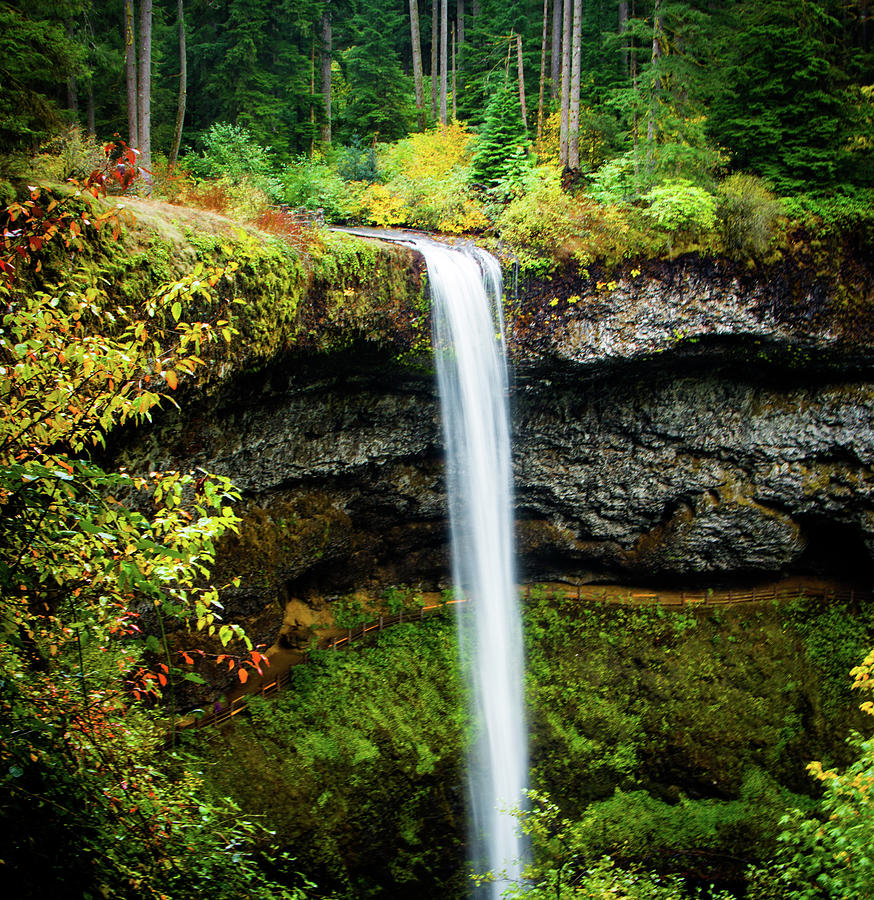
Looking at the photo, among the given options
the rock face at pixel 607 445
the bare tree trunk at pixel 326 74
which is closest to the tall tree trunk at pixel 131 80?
the rock face at pixel 607 445

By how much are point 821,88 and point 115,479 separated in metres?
16.5

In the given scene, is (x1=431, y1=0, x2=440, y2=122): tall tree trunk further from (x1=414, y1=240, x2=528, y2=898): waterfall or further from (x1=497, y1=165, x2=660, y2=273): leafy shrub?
(x1=414, y1=240, x2=528, y2=898): waterfall

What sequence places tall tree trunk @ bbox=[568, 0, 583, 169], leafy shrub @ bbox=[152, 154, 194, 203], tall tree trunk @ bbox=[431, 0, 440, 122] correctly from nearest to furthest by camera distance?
leafy shrub @ bbox=[152, 154, 194, 203] → tall tree trunk @ bbox=[568, 0, 583, 169] → tall tree trunk @ bbox=[431, 0, 440, 122]

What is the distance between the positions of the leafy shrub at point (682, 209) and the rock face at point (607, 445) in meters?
0.77

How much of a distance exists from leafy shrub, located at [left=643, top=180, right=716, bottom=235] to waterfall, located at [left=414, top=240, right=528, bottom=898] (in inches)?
134

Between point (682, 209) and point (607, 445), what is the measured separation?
5.12 m

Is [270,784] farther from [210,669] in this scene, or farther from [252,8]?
[252,8]

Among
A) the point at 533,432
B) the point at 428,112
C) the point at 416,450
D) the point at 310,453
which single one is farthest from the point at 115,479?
the point at 428,112

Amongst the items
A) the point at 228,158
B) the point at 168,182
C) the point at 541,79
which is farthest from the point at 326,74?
the point at 168,182

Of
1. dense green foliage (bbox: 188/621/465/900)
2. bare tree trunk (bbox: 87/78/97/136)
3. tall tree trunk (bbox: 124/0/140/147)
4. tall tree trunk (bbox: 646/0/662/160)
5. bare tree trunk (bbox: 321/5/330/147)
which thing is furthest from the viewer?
bare tree trunk (bbox: 321/5/330/147)

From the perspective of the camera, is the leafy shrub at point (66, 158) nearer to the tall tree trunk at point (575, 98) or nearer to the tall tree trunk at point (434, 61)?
the tall tree trunk at point (575, 98)

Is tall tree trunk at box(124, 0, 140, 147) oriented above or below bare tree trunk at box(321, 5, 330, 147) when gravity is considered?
below

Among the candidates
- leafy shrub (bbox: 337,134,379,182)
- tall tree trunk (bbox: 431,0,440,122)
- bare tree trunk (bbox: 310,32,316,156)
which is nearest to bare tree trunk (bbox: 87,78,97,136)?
leafy shrub (bbox: 337,134,379,182)

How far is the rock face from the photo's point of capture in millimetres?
12523
